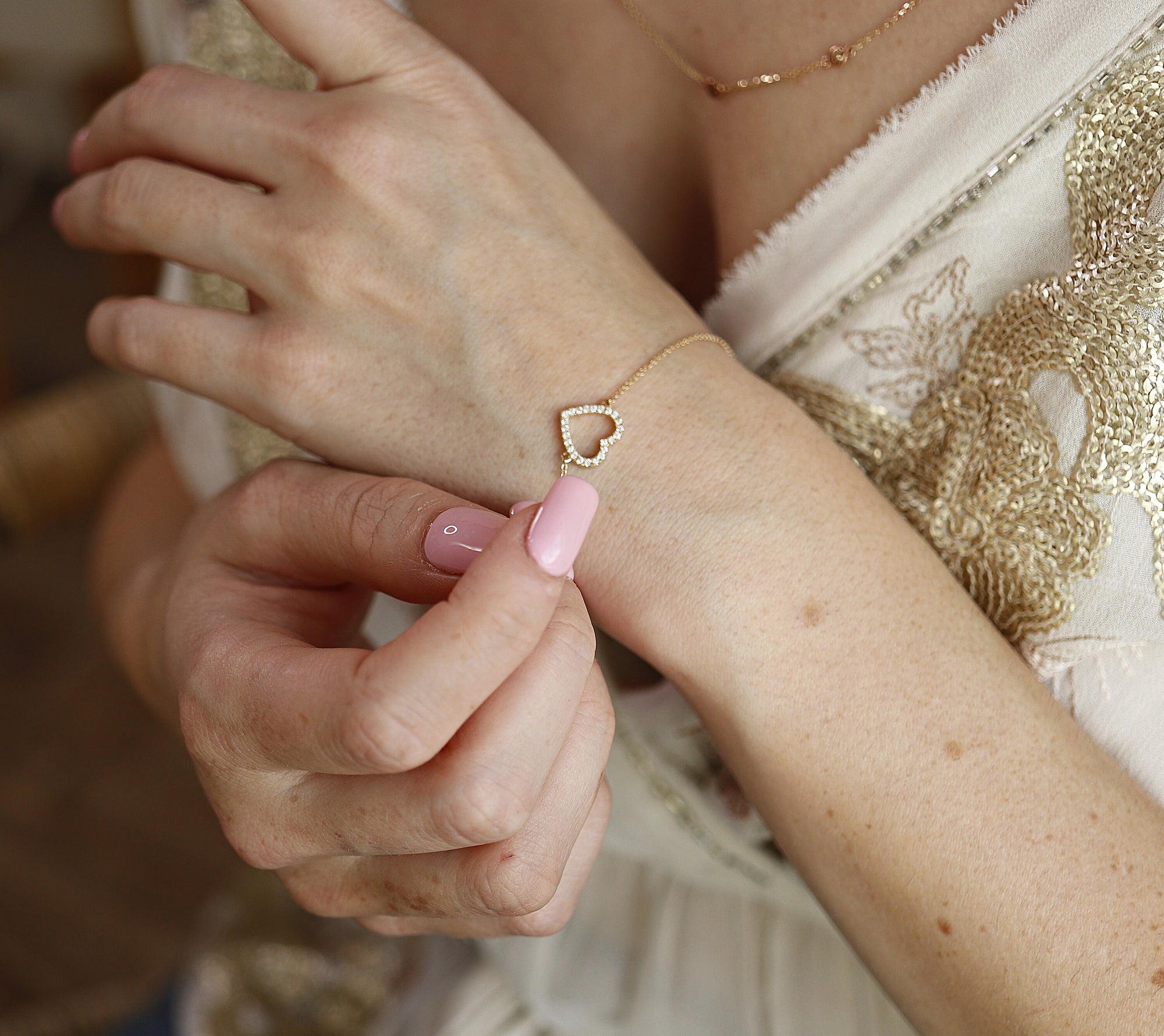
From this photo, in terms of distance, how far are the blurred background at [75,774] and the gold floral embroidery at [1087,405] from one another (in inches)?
42.9

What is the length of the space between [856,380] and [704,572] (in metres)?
0.18

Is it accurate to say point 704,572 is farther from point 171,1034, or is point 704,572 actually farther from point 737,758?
point 171,1034

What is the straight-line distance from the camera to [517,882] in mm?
500

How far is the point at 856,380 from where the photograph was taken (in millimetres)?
653

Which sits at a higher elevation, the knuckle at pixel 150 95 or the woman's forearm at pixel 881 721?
the woman's forearm at pixel 881 721

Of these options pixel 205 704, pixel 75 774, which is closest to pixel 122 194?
pixel 205 704

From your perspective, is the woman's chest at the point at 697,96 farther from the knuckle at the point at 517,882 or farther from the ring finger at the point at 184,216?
the knuckle at the point at 517,882

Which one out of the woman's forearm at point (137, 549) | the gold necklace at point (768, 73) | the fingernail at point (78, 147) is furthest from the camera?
the woman's forearm at point (137, 549)

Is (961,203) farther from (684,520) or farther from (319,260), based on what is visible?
(319,260)

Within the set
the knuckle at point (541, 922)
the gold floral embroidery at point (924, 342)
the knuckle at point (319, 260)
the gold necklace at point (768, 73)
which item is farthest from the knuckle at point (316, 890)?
the gold necklace at point (768, 73)

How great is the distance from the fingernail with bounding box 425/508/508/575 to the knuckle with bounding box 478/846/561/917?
0.48 feet

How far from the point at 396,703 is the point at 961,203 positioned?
0.46m

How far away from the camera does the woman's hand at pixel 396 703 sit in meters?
0.43

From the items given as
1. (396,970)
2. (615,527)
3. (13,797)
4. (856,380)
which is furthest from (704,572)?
(13,797)
